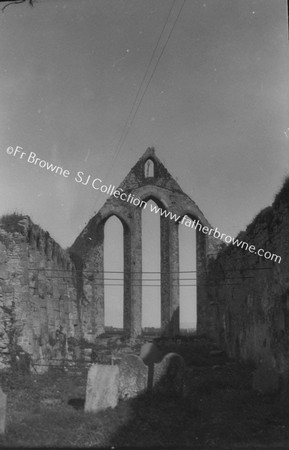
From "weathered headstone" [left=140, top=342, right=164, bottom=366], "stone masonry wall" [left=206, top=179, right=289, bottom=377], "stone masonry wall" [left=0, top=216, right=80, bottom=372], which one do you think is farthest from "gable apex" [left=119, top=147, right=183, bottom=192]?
"weathered headstone" [left=140, top=342, right=164, bottom=366]

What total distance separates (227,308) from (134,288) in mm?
5718

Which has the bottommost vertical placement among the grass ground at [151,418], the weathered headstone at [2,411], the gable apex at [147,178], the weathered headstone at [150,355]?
the grass ground at [151,418]

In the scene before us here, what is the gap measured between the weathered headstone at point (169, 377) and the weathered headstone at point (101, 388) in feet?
4.77

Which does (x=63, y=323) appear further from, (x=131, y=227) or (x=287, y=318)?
(x=287, y=318)

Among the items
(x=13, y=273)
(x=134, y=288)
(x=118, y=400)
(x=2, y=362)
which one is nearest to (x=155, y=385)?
(x=118, y=400)

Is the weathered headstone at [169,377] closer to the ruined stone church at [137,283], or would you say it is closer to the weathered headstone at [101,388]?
the weathered headstone at [101,388]

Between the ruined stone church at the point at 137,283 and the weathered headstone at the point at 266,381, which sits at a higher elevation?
the ruined stone church at the point at 137,283

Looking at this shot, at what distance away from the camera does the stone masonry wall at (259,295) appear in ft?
42.8

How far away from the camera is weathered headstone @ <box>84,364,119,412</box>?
10.6 meters

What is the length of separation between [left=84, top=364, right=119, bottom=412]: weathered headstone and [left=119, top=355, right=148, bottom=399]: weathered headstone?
2.48 feet

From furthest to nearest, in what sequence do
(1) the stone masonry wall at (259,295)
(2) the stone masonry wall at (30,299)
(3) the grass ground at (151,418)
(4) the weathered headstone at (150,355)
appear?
(4) the weathered headstone at (150,355), (2) the stone masonry wall at (30,299), (1) the stone masonry wall at (259,295), (3) the grass ground at (151,418)

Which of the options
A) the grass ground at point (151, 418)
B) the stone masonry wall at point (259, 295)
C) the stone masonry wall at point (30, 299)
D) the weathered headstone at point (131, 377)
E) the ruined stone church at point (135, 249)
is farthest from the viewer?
the ruined stone church at point (135, 249)

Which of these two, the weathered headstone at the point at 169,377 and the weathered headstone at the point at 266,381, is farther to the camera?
the weathered headstone at the point at 266,381

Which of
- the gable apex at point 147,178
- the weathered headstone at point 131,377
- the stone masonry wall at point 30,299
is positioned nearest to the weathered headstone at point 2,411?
the weathered headstone at point 131,377
